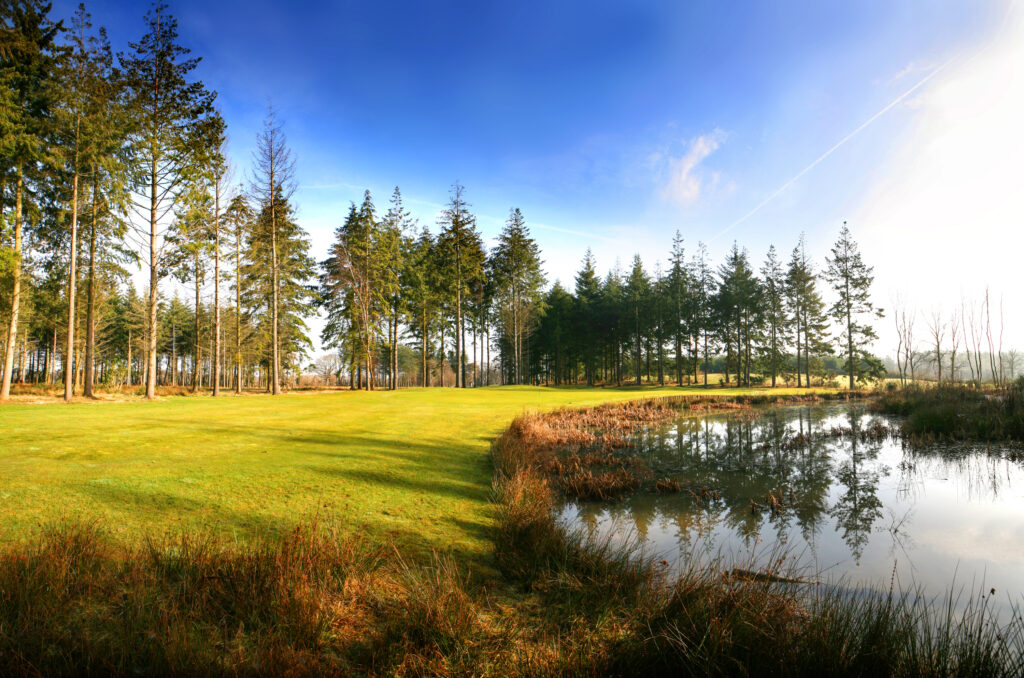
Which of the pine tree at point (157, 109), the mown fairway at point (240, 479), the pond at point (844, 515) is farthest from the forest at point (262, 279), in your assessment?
the pond at point (844, 515)

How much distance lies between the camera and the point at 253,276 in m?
31.6

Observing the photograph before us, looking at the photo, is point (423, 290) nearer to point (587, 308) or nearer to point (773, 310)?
point (587, 308)

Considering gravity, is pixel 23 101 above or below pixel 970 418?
above

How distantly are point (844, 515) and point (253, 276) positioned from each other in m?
35.5

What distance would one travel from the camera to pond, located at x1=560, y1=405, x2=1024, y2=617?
187 inches

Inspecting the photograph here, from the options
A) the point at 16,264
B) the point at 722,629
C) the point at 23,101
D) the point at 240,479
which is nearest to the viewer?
the point at 722,629

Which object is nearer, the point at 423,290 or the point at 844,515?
the point at 844,515

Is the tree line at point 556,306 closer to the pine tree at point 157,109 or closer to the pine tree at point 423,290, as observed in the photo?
the pine tree at point 423,290

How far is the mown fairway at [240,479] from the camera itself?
462 cm

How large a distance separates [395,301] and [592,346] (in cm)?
2540

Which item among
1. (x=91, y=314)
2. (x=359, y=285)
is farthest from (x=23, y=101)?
(x=359, y=285)

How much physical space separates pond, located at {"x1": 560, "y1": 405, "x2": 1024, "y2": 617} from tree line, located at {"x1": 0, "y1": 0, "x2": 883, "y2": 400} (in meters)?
20.5

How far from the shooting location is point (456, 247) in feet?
126

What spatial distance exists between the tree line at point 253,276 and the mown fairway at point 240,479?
449 inches
